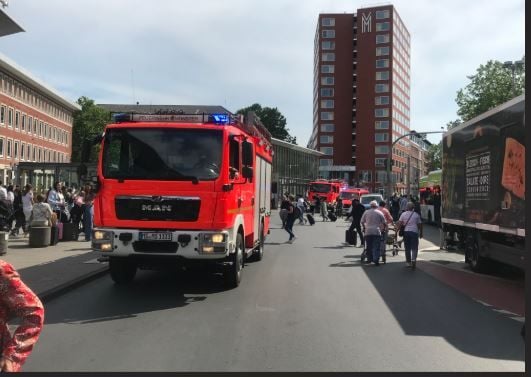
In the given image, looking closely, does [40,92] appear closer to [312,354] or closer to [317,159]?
[317,159]

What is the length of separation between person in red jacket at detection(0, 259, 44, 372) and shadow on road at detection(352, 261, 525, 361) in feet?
15.4

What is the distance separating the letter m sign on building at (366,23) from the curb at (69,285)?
110m

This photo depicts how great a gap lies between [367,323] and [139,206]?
4.06 m

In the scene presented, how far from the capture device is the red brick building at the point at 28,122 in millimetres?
61125

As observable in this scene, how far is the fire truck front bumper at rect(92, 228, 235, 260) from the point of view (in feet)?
29.0

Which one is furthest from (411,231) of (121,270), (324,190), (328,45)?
(328,45)

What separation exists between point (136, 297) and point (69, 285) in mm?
1461

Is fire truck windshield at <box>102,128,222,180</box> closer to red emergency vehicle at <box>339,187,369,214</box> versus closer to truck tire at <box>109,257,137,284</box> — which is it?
truck tire at <box>109,257,137,284</box>

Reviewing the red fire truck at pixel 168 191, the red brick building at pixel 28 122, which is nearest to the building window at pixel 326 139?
the red brick building at pixel 28 122

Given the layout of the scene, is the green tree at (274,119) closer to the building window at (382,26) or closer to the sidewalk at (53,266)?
the building window at (382,26)

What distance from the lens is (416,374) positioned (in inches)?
198

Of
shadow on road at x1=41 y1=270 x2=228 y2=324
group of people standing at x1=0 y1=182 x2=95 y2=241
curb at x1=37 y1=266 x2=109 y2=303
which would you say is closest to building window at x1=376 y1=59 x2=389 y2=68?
group of people standing at x1=0 y1=182 x2=95 y2=241

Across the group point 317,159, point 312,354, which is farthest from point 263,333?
point 317,159

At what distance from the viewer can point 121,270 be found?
33.6 feet
